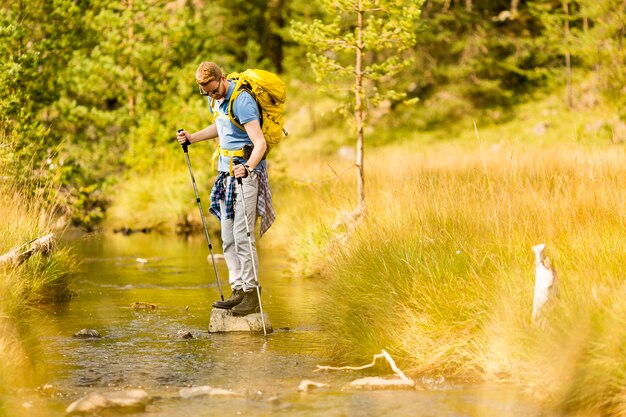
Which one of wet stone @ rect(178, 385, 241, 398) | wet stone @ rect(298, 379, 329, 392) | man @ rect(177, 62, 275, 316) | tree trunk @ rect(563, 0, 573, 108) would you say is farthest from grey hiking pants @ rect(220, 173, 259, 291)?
tree trunk @ rect(563, 0, 573, 108)

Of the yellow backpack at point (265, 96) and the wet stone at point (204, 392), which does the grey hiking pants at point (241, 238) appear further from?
the wet stone at point (204, 392)

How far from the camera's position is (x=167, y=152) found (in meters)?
23.1

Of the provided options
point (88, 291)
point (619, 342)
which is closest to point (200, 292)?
point (88, 291)

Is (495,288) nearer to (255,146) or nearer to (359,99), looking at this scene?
(255,146)

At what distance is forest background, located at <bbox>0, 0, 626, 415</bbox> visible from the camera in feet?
24.5

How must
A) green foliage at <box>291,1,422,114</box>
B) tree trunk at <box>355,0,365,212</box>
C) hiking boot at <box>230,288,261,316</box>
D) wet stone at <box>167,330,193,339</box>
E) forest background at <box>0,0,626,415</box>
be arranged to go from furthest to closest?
green foliage at <box>291,1,422,114</box>
tree trunk at <box>355,0,365,212</box>
hiking boot at <box>230,288,261,316</box>
wet stone at <box>167,330,193,339</box>
forest background at <box>0,0,626,415</box>

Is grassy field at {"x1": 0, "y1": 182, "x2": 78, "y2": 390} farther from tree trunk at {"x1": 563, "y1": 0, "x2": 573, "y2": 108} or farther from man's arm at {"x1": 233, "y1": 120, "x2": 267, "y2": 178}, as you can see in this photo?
tree trunk at {"x1": 563, "y1": 0, "x2": 573, "y2": 108}

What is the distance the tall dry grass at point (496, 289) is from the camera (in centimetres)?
650

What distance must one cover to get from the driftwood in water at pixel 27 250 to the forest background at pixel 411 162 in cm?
30

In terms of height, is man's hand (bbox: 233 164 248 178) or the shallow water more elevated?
man's hand (bbox: 233 164 248 178)

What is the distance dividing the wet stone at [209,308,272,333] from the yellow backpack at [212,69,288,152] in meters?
1.57

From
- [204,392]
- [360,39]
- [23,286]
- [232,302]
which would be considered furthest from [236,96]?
[360,39]

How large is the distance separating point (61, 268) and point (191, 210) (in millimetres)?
9009

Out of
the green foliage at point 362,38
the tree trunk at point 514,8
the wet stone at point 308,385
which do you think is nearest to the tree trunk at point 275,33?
the tree trunk at point 514,8
